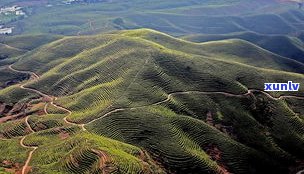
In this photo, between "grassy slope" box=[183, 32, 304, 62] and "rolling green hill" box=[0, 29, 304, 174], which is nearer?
"rolling green hill" box=[0, 29, 304, 174]

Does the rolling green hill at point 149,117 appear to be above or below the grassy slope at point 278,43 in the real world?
above

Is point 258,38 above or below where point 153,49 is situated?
below

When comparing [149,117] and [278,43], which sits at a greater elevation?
[149,117]

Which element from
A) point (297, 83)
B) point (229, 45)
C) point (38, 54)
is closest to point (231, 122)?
point (297, 83)

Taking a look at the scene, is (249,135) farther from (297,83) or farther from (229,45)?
(229,45)

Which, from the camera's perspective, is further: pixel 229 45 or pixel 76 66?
pixel 229 45

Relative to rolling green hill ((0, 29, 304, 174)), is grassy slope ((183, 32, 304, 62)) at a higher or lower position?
lower

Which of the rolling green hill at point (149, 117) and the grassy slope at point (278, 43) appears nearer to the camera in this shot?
the rolling green hill at point (149, 117)

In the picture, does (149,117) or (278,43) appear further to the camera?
(278,43)
